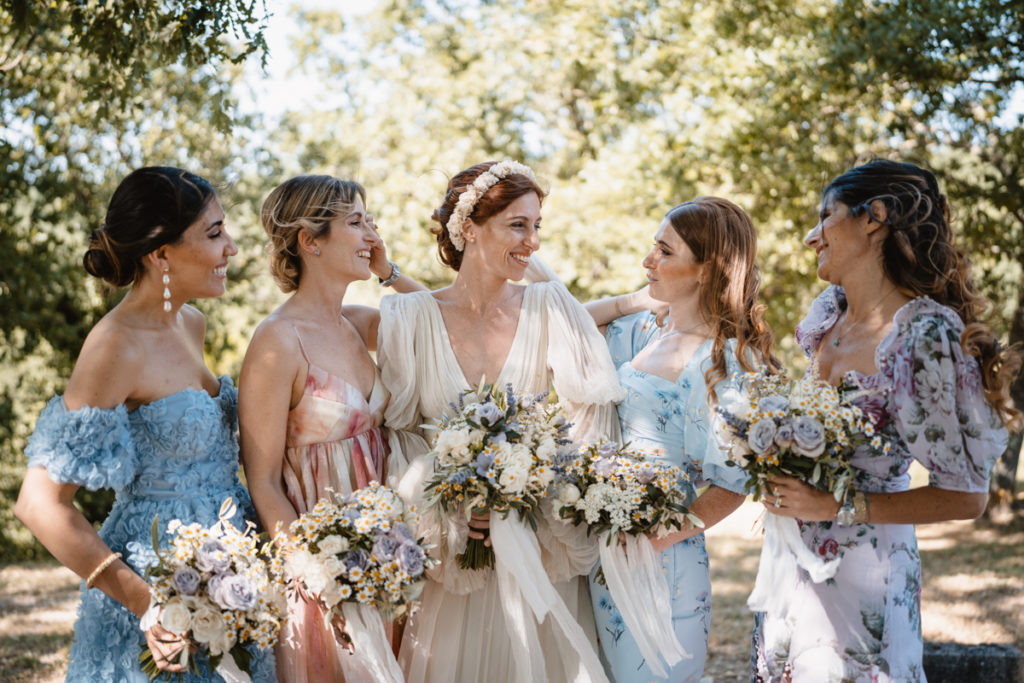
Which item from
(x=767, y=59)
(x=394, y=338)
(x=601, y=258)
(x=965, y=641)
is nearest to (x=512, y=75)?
(x=601, y=258)

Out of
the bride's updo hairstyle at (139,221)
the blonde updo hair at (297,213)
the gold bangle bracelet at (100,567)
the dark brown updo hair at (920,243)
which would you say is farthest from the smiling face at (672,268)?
the gold bangle bracelet at (100,567)

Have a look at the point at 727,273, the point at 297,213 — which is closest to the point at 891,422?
the point at 727,273

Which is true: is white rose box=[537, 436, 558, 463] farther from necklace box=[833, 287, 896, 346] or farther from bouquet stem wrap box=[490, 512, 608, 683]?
necklace box=[833, 287, 896, 346]

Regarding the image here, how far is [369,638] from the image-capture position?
306cm

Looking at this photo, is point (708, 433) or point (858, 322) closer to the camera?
point (858, 322)

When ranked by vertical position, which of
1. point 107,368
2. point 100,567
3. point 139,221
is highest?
point 139,221

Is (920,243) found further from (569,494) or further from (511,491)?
(511,491)

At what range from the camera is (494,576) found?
146 inches

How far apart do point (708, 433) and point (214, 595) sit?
1882mm

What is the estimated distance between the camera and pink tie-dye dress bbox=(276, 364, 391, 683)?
3428 mm

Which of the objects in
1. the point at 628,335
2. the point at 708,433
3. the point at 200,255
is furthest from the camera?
the point at 628,335

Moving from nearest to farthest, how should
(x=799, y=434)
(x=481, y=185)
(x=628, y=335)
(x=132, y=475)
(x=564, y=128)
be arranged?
1. (x=799, y=434)
2. (x=132, y=475)
3. (x=481, y=185)
4. (x=628, y=335)
5. (x=564, y=128)

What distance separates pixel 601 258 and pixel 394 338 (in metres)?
10.5

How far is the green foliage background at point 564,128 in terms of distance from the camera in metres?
7.83
